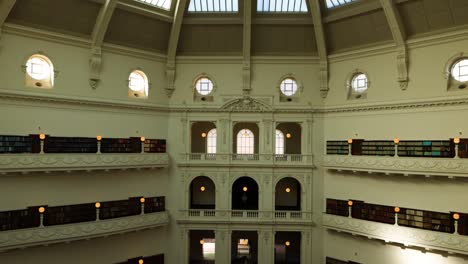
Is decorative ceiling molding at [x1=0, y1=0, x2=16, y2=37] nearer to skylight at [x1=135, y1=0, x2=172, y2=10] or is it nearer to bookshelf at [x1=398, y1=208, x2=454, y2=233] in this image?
skylight at [x1=135, y1=0, x2=172, y2=10]

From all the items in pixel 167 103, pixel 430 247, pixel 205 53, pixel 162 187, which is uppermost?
pixel 205 53

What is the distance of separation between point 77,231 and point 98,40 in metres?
9.88

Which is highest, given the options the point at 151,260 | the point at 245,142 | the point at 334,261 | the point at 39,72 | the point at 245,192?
the point at 39,72

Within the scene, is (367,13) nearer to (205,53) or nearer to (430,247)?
(205,53)

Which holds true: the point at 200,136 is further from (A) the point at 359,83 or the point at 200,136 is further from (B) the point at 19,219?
(B) the point at 19,219

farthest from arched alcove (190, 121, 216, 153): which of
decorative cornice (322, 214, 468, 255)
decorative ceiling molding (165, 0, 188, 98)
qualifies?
decorative cornice (322, 214, 468, 255)

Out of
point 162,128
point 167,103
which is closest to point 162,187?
point 162,128

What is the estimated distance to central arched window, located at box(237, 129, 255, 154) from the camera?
2614 cm

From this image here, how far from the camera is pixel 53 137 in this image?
19.0m

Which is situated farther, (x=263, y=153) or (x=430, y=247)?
(x=263, y=153)

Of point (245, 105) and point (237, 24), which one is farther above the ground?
point (237, 24)

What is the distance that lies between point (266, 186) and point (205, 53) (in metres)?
8.93

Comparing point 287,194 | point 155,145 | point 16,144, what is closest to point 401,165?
point 287,194

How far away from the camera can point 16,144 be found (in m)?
17.9
